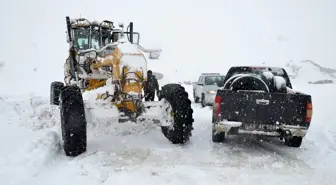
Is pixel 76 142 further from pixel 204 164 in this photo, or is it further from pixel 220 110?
pixel 220 110

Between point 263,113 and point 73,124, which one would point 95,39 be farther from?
point 263,113

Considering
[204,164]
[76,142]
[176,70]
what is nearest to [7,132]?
[76,142]

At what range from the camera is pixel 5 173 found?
15.5ft

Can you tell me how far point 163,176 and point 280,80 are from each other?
4625 mm

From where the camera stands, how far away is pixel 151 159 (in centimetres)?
623

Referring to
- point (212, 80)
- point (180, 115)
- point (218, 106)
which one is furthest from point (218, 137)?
point (212, 80)

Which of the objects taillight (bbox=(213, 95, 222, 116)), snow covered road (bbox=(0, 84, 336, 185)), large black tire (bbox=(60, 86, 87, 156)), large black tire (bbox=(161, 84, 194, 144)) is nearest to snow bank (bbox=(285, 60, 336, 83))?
snow covered road (bbox=(0, 84, 336, 185))

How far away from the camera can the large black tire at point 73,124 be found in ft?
20.4

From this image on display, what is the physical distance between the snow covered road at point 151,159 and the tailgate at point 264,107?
0.72m

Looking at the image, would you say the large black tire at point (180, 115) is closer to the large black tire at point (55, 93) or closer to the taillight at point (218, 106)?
the taillight at point (218, 106)

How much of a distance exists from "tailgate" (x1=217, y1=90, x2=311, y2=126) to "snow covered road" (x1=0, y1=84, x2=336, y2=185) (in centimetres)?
72

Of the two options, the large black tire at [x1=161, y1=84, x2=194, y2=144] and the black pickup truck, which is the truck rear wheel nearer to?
the black pickup truck

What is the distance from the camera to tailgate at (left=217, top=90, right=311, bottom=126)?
6.99 metres

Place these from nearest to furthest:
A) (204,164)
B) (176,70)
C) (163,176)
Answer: (163,176)
(204,164)
(176,70)
